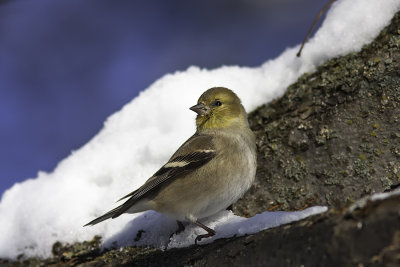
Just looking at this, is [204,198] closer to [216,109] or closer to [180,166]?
[180,166]

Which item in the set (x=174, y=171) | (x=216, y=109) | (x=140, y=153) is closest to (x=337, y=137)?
(x=216, y=109)

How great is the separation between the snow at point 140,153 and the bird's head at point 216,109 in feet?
1.36

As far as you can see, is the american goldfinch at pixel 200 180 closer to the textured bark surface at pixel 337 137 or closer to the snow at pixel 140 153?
the snow at pixel 140 153

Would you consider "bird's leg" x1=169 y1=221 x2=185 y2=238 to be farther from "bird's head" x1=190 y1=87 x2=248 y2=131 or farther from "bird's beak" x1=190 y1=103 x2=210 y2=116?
"bird's beak" x1=190 y1=103 x2=210 y2=116

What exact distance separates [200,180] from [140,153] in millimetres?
1321

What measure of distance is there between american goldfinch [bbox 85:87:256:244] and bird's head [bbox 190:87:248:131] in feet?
0.95

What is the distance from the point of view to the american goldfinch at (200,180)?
364 cm

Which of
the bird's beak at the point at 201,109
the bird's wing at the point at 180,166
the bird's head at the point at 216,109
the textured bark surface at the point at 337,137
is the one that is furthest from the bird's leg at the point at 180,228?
the bird's beak at the point at 201,109

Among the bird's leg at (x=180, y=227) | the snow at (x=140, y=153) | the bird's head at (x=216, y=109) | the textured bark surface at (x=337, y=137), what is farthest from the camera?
the bird's head at (x=216, y=109)

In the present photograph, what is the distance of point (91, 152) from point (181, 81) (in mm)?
1562

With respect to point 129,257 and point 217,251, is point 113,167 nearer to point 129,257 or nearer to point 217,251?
point 129,257

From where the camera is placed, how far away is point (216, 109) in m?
4.41

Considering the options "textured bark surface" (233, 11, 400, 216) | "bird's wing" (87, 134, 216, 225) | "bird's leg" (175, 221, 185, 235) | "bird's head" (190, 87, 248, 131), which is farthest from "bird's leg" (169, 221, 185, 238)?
"bird's head" (190, 87, 248, 131)

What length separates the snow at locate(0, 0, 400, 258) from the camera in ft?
13.3
